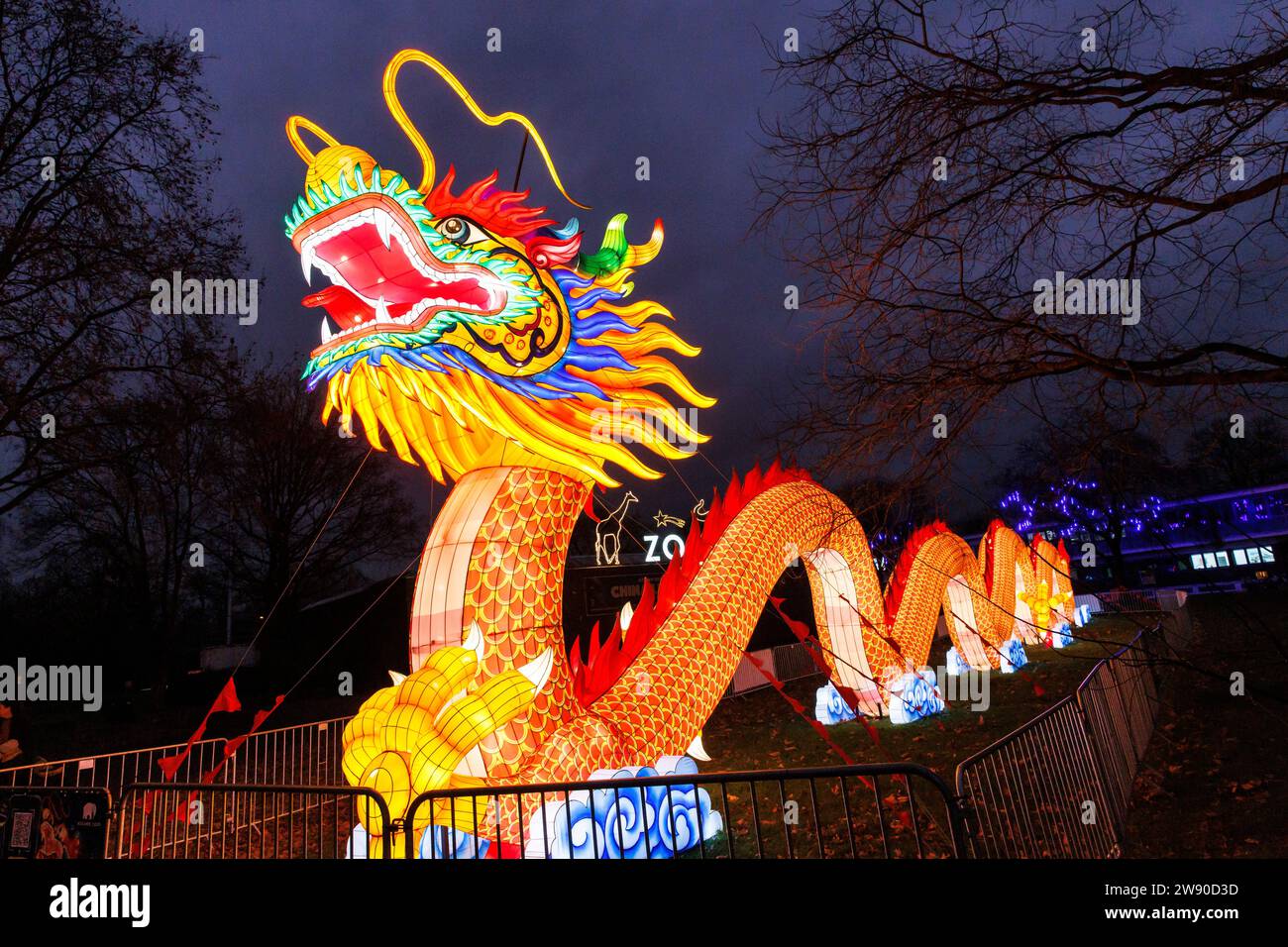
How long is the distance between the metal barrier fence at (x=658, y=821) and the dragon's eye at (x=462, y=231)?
11.3 ft

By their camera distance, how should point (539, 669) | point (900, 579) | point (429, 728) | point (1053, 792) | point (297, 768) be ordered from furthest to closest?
point (900, 579) < point (297, 768) < point (539, 669) < point (1053, 792) < point (429, 728)

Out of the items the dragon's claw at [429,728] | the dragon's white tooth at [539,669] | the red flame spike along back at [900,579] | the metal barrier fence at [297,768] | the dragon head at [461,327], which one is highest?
the dragon head at [461,327]

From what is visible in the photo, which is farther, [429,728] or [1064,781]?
[1064,781]

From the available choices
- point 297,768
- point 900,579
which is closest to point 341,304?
point 297,768

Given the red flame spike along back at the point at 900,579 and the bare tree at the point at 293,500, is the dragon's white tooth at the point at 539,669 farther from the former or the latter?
the bare tree at the point at 293,500

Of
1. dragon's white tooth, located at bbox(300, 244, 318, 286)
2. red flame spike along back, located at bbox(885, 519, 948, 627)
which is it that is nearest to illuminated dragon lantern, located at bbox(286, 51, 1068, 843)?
dragon's white tooth, located at bbox(300, 244, 318, 286)

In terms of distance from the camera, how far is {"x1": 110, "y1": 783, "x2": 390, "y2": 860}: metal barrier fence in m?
4.34

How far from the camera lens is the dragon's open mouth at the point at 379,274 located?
470 centimetres

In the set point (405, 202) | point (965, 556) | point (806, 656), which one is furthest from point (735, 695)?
point (405, 202)

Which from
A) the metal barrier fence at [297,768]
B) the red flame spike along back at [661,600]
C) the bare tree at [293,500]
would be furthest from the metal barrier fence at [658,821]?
the bare tree at [293,500]

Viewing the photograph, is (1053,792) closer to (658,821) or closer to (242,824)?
(658,821)

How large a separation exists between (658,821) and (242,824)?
526cm

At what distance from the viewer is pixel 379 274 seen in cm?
495
